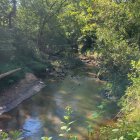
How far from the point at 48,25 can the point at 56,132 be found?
2200 centimetres

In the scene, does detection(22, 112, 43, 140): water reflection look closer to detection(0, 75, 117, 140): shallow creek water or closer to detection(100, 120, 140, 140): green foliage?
detection(0, 75, 117, 140): shallow creek water

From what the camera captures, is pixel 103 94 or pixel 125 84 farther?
pixel 103 94

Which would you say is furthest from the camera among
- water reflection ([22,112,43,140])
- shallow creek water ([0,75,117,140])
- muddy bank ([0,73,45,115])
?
muddy bank ([0,73,45,115])

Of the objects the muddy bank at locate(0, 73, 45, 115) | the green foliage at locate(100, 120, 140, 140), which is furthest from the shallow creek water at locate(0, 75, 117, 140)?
the green foliage at locate(100, 120, 140, 140)

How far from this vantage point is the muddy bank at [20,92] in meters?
18.0

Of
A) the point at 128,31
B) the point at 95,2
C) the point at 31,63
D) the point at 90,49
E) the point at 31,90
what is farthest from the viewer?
the point at 90,49

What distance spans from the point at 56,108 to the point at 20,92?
3.32 metres

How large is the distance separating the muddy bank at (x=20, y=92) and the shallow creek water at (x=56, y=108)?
0.37m

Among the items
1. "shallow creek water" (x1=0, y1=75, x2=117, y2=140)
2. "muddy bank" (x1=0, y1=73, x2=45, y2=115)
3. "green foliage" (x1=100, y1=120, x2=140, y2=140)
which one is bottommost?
"shallow creek water" (x1=0, y1=75, x2=117, y2=140)

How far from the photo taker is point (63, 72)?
30172mm

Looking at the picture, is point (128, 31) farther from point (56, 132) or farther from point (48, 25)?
point (48, 25)

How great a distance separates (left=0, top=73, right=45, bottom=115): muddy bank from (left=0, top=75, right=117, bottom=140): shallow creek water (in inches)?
14.5

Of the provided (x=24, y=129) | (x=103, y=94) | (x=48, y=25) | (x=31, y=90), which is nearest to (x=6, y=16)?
(x=48, y=25)

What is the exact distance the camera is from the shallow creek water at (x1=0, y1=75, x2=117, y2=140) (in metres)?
14.8
